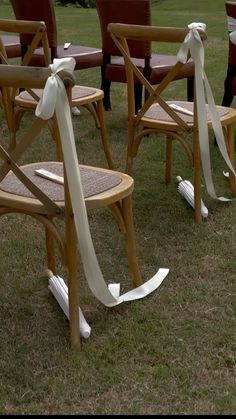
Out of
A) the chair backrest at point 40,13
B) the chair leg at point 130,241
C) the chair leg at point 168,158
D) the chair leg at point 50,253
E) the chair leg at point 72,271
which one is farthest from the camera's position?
the chair backrest at point 40,13

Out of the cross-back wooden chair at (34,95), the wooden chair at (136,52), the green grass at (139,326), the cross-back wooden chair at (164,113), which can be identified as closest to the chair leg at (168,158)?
the green grass at (139,326)

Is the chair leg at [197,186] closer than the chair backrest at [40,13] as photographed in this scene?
Yes

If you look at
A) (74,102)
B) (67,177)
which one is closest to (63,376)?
(67,177)

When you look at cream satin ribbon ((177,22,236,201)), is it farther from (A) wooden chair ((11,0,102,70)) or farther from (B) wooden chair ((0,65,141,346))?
(A) wooden chair ((11,0,102,70))

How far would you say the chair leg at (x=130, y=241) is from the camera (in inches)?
105

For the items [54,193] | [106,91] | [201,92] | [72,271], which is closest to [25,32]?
[201,92]

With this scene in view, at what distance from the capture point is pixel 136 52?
510cm

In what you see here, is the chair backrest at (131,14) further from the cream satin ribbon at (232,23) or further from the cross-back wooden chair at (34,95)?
the cross-back wooden chair at (34,95)

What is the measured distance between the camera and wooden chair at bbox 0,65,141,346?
7.02 ft

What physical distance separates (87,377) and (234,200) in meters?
1.84

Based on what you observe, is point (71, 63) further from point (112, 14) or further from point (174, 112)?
point (112, 14)

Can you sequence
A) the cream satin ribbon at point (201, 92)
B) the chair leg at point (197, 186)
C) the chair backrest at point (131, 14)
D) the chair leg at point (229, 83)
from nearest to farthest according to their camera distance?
the cream satin ribbon at point (201, 92) < the chair leg at point (197, 186) < the chair leg at point (229, 83) < the chair backrest at point (131, 14)

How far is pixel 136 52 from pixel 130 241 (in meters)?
2.65

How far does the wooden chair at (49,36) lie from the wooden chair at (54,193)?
2.75m
